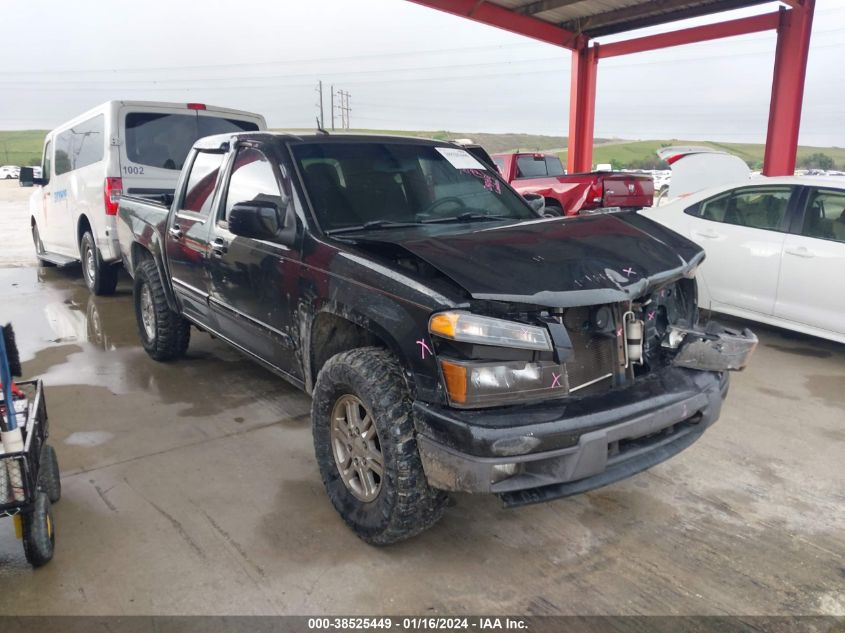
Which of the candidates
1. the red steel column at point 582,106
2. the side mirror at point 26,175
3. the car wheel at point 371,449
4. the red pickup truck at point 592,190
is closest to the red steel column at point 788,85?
the red pickup truck at point 592,190

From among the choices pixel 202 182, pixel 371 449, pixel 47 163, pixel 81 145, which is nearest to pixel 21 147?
pixel 47 163

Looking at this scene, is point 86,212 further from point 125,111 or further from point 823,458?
point 823,458

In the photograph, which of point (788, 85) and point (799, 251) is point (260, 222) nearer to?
point (799, 251)

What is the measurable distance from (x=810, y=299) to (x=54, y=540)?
5589 millimetres

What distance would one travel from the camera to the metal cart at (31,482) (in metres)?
2.42

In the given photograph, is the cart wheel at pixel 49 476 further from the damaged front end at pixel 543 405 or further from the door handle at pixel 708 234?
the door handle at pixel 708 234

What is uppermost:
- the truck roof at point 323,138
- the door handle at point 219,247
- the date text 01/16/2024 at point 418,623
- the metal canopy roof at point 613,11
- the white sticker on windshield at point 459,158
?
the metal canopy roof at point 613,11

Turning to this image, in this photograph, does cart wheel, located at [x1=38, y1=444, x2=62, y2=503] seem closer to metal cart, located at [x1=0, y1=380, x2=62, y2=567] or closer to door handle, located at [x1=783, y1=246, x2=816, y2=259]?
metal cart, located at [x1=0, y1=380, x2=62, y2=567]

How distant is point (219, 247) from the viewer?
156 inches

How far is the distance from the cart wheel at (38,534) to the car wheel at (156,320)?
2.58m

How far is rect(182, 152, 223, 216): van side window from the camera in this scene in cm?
428

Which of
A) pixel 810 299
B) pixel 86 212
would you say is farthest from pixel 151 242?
pixel 810 299

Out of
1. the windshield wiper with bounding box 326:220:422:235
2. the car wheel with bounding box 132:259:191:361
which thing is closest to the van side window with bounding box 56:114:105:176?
the car wheel with bounding box 132:259:191:361

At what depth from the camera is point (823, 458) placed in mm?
3740
